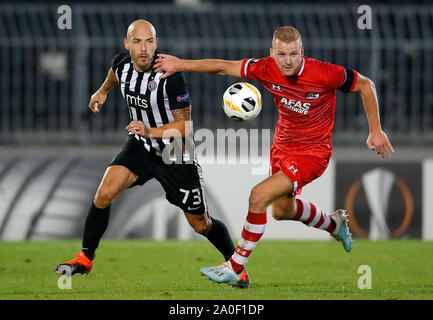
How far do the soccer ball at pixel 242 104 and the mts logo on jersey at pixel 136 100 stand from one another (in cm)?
68

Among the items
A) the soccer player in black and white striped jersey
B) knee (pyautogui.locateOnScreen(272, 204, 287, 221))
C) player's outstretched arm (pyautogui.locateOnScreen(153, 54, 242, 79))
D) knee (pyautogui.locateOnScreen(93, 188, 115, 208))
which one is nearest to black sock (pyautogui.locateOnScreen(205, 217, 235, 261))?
the soccer player in black and white striped jersey

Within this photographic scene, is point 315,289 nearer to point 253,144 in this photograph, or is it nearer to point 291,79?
point 291,79

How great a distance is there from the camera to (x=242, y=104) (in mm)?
6695

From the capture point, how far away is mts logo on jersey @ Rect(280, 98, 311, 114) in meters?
6.87

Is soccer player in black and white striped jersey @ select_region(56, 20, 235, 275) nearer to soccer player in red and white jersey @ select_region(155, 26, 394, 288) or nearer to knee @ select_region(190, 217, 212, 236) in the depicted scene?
knee @ select_region(190, 217, 212, 236)

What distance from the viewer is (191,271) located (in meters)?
7.84

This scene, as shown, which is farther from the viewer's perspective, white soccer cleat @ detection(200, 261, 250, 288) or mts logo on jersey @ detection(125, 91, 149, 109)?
mts logo on jersey @ detection(125, 91, 149, 109)

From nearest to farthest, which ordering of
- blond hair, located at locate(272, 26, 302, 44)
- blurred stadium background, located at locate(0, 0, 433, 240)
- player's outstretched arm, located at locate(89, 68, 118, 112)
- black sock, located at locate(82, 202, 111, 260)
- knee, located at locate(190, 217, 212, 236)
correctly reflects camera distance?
blond hair, located at locate(272, 26, 302, 44) → black sock, located at locate(82, 202, 111, 260) → knee, located at locate(190, 217, 212, 236) → player's outstretched arm, located at locate(89, 68, 118, 112) → blurred stadium background, located at locate(0, 0, 433, 240)

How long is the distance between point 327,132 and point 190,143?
3.88 ft

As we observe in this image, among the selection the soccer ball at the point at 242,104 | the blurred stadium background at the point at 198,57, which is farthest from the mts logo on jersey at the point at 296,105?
the blurred stadium background at the point at 198,57

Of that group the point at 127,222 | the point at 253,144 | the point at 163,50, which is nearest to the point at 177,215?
the point at 127,222

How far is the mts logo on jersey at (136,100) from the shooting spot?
6895mm

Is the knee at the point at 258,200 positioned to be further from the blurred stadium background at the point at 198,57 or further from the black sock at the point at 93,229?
the blurred stadium background at the point at 198,57

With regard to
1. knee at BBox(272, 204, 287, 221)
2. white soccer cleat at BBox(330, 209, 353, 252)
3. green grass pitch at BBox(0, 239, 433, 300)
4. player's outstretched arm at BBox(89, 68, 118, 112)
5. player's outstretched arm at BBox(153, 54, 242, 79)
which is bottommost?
green grass pitch at BBox(0, 239, 433, 300)
